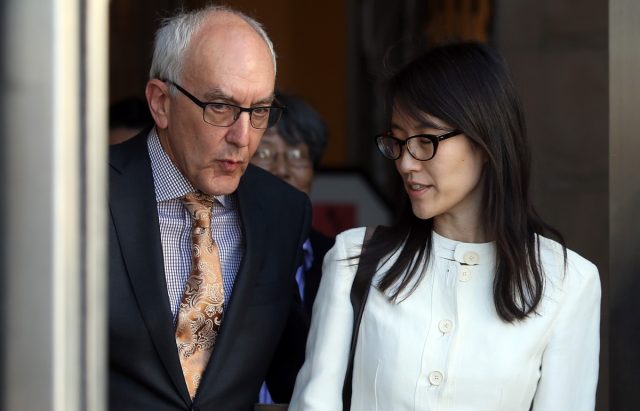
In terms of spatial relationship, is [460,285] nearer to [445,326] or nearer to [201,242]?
[445,326]

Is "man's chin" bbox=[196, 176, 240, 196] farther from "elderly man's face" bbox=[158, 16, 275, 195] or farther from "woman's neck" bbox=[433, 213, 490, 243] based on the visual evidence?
"woman's neck" bbox=[433, 213, 490, 243]

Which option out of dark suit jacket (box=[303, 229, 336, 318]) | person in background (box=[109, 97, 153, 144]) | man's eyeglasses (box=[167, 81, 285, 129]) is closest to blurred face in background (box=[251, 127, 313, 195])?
dark suit jacket (box=[303, 229, 336, 318])

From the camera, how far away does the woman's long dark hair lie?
2.65 m

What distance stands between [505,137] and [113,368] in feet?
3.62

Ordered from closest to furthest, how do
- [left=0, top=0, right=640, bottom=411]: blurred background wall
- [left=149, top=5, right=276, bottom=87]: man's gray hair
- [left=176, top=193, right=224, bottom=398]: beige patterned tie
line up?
[left=0, top=0, right=640, bottom=411]: blurred background wall
[left=176, top=193, right=224, bottom=398]: beige patterned tie
[left=149, top=5, right=276, bottom=87]: man's gray hair

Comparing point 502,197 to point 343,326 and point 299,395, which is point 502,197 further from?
point 299,395

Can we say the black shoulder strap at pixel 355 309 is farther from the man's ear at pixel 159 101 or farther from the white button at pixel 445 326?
the man's ear at pixel 159 101

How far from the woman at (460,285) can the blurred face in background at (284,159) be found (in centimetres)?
179

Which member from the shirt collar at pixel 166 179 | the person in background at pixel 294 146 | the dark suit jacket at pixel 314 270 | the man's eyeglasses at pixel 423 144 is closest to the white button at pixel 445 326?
the man's eyeglasses at pixel 423 144

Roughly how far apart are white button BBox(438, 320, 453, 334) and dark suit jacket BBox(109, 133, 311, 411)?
549mm

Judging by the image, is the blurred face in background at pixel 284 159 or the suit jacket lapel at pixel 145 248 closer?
the suit jacket lapel at pixel 145 248

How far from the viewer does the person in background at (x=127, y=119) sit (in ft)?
16.1

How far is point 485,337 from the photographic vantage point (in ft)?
8.56

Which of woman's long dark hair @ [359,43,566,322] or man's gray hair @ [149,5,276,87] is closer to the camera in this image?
woman's long dark hair @ [359,43,566,322]
